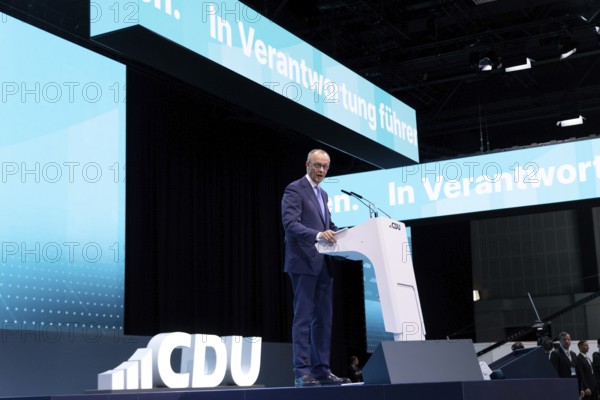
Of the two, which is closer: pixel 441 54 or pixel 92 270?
pixel 92 270

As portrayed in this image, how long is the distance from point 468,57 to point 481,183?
134 inches

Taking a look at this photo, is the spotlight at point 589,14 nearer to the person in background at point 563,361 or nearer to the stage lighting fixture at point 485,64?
the stage lighting fixture at point 485,64

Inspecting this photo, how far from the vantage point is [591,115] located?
1144 cm

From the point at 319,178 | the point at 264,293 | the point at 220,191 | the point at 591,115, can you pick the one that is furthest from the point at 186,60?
the point at 591,115

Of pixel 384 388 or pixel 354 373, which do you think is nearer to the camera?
pixel 384 388

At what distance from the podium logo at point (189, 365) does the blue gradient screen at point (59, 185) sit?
247cm

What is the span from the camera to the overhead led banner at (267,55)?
144 inches

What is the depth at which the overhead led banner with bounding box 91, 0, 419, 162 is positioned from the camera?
365 centimetres

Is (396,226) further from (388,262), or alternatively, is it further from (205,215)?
(205,215)

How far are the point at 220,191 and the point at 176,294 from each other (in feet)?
5.43

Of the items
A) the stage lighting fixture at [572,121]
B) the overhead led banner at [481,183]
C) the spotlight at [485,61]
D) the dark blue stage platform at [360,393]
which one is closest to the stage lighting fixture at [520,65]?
the spotlight at [485,61]

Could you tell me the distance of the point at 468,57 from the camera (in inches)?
395

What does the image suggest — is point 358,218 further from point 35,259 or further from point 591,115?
point 591,115

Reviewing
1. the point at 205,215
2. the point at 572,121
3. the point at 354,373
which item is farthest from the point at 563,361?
the point at 205,215
